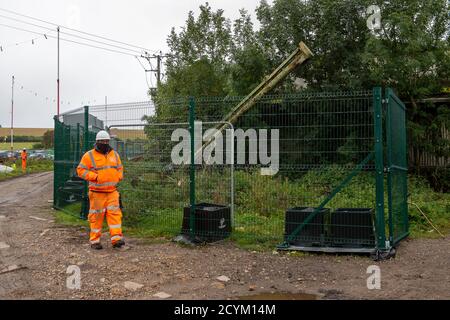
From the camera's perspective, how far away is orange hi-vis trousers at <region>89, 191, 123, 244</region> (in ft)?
27.9

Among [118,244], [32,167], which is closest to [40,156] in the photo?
[32,167]

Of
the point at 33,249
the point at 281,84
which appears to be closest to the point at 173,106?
the point at 33,249

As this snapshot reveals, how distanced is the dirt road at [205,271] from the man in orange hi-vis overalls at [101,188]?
12.1 inches

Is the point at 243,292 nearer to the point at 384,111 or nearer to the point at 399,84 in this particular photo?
the point at 384,111

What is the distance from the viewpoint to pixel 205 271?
6980 millimetres

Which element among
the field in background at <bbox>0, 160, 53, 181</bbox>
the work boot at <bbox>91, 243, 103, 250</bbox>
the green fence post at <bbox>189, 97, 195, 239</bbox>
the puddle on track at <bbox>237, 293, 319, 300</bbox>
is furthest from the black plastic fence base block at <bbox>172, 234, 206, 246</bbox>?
the field in background at <bbox>0, 160, 53, 181</bbox>

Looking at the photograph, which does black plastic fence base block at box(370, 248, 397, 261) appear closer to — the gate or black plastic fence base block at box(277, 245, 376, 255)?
black plastic fence base block at box(277, 245, 376, 255)

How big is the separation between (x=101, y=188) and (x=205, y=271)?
2.63 meters

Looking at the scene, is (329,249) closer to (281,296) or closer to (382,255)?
(382,255)

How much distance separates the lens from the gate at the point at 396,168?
24.8ft

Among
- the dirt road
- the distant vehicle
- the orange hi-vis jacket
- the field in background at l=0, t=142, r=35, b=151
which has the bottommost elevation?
the dirt road

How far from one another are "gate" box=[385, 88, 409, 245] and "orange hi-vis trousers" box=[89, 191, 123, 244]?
14.6 ft

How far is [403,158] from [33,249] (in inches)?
266

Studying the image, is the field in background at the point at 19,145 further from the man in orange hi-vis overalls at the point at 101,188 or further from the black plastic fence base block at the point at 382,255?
the black plastic fence base block at the point at 382,255
